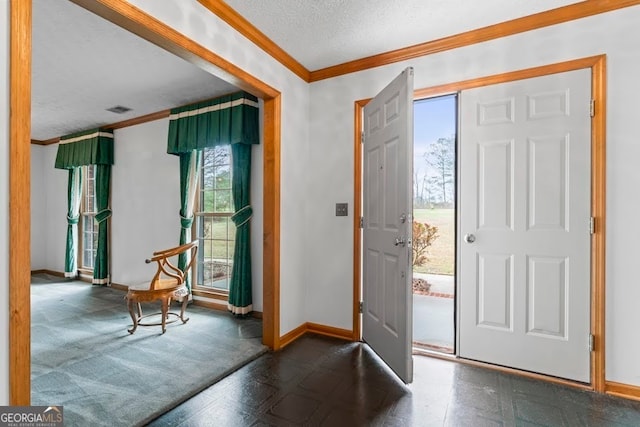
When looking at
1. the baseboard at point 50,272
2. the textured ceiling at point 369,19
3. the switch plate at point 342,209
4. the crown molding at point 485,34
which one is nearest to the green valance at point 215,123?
the crown molding at point 485,34

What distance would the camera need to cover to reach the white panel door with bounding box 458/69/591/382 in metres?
2.09

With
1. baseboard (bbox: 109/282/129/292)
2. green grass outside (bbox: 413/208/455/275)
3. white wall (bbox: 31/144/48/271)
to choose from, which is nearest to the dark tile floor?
green grass outside (bbox: 413/208/455/275)

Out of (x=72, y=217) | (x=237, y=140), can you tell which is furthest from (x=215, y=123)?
(x=72, y=217)

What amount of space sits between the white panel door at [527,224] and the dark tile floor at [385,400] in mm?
233

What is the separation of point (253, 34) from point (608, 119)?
98.2 inches

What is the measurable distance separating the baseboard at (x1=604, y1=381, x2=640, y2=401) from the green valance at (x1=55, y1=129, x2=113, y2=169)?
6.12m

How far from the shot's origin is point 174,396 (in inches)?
77.0

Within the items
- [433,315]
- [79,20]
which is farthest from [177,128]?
[433,315]

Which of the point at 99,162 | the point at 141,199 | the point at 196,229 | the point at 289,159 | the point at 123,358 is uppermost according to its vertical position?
the point at 99,162

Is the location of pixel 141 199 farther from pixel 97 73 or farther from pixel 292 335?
pixel 292 335

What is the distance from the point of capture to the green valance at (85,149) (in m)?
4.76

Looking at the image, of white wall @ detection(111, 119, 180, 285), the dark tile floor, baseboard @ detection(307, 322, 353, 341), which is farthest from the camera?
white wall @ detection(111, 119, 180, 285)

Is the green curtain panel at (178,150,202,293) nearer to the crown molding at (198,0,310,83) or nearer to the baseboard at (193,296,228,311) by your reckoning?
the baseboard at (193,296,228,311)

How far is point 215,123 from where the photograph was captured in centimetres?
361
